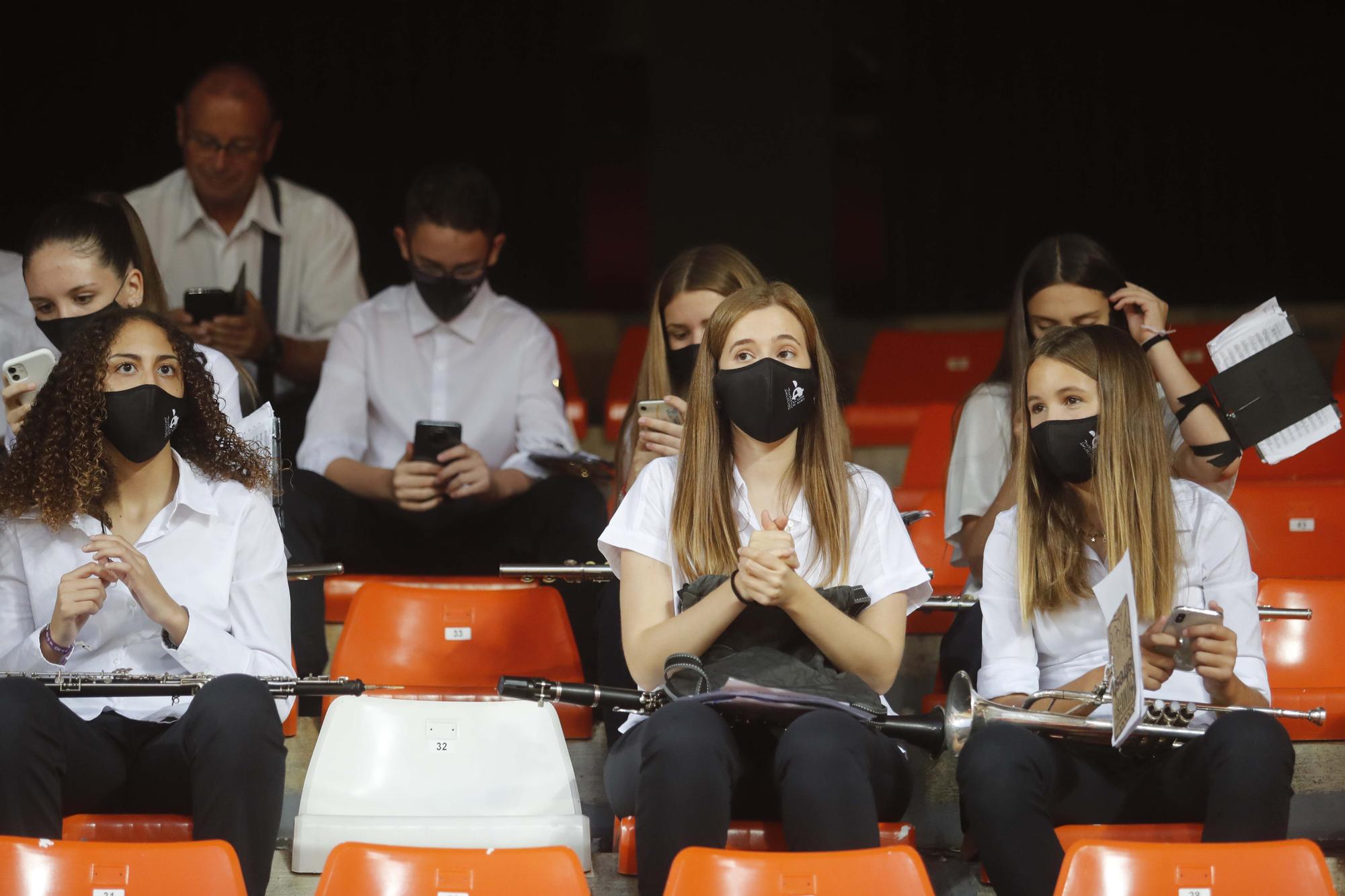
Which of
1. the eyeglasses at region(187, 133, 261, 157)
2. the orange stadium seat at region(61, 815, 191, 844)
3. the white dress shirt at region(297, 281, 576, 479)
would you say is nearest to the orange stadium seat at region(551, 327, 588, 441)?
the white dress shirt at region(297, 281, 576, 479)

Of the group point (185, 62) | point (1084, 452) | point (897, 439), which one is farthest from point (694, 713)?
point (185, 62)

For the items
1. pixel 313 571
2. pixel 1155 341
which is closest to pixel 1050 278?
pixel 1155 341

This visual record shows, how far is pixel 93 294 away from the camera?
3447mm

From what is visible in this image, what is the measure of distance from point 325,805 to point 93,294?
1334 mm

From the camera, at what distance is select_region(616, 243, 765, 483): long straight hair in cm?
354

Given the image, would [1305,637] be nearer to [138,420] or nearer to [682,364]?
[682,364]

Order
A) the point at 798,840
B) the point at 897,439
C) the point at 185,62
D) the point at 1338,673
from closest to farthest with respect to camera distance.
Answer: the point at 798,840 < the point at 1338,673 < the point at 897,439 < the point at 185,62

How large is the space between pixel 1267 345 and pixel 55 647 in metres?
2.32

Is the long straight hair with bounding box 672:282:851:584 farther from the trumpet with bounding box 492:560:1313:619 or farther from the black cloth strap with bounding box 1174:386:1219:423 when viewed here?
the black cloth strap with bounding box 1174:386:1219:423

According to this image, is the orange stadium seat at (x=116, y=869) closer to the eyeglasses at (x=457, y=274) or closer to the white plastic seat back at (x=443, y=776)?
the white plastic seat back at (x=443, y=776)

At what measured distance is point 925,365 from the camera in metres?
5.53

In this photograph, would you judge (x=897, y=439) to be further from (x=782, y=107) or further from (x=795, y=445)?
(x=795, y=445)

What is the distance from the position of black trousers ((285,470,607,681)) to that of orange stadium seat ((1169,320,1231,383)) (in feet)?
8.03

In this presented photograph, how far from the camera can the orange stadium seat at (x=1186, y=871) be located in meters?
2.19
